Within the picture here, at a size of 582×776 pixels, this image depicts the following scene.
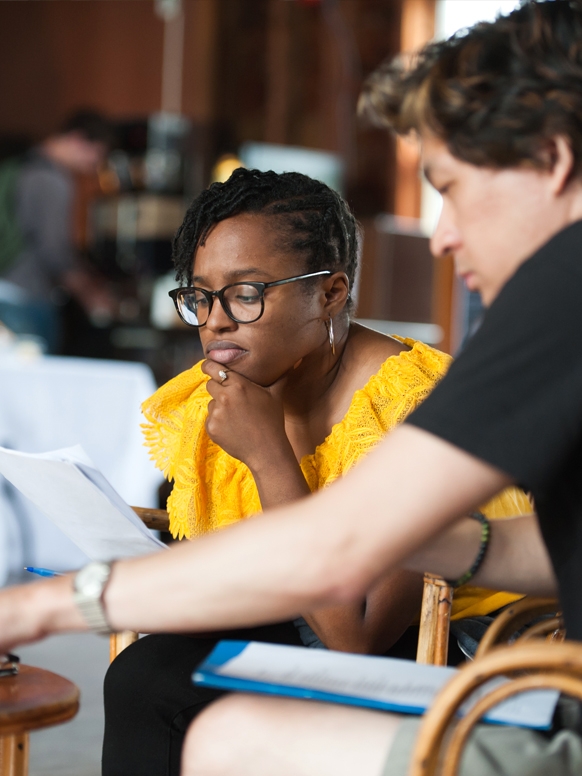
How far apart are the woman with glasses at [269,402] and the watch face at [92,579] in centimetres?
41

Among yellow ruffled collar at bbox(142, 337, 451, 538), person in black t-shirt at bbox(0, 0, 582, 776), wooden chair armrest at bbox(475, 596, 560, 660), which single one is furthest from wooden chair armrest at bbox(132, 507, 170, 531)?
person in black t-shirt at bbox(0, 0, 582, 776)

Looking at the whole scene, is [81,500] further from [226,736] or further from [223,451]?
[223,451]

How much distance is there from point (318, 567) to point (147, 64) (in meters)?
7.15

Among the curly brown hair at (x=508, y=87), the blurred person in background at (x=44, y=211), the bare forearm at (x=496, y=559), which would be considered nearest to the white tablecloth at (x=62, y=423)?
the blurred person in background at (x=44, y=211)

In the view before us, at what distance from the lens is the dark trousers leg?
50.0 inches

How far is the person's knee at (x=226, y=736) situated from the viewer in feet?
2.81

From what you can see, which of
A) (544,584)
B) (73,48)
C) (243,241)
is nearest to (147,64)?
(73,48)

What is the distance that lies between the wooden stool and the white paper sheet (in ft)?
0.68

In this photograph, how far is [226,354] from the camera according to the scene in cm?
140

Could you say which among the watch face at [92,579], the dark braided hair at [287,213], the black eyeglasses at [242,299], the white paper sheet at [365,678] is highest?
the dark braided hair at [287,213]

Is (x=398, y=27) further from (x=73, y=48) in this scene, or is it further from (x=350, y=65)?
(x=73, y=48)

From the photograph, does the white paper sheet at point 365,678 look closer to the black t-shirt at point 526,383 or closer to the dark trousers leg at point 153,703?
the black t-shirt at point 526,383

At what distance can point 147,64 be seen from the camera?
7.34 m

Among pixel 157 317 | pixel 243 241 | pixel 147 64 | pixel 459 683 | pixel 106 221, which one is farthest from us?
pixel 147 64
